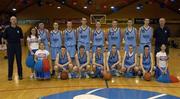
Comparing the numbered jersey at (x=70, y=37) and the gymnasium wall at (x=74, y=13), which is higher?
the gymnasium wall at (x=74, y=13)

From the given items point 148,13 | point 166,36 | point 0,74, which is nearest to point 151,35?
point 166,36

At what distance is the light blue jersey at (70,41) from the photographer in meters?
9.18

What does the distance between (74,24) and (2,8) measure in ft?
18.0

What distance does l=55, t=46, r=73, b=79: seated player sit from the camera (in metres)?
8.76

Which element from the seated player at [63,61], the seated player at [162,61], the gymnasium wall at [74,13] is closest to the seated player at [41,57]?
the seated player at [63,61]

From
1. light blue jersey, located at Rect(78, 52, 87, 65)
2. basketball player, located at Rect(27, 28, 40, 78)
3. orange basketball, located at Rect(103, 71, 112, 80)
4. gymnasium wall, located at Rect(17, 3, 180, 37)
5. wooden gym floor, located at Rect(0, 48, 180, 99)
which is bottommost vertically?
wooden gym floor, located at Rect(0, 48, 180, 99)

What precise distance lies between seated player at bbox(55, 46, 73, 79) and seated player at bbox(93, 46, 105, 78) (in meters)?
Result: 0.70

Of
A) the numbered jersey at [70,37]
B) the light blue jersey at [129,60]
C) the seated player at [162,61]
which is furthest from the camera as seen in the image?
the numbered jersey at [70,37]

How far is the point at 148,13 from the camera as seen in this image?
79.8 ft

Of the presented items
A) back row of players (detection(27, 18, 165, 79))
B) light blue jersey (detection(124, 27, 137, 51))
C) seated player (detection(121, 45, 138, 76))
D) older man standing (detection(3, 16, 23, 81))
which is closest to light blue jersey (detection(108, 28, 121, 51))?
back row of players (detection(27, 18, 165, 79))

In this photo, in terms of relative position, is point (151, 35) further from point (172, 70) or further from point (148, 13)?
point (148, 13)

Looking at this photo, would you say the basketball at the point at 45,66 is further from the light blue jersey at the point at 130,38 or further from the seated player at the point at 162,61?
the seated player at the point at 162,61

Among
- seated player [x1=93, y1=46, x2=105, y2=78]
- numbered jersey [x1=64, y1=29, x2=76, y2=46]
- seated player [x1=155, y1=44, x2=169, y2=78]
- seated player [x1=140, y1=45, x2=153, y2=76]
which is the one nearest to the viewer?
seated player [x1=155, y1=44, x2=169, y2=78]

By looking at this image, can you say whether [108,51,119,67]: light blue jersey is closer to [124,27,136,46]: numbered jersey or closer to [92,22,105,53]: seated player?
[92,22,105,53]: seated player
